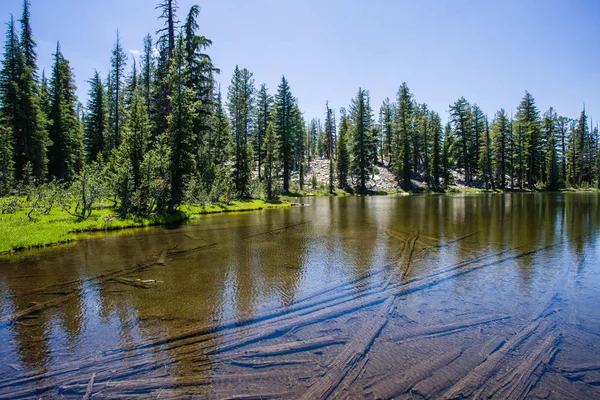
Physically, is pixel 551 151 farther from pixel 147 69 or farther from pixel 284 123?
pixel 147 69

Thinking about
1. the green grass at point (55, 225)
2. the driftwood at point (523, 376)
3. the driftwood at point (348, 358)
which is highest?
the green grass at point (55, 225)

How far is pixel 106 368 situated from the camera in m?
4.96

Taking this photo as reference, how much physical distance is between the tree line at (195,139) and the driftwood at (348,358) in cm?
1934

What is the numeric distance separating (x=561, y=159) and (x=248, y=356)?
338ft

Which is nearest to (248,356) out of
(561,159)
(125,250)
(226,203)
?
(125,250)

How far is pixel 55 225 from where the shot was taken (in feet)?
55.9

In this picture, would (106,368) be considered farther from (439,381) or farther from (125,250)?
(125,250)

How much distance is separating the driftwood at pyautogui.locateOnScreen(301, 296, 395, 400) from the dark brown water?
0.03 metres

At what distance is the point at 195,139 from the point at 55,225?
11.8 meters

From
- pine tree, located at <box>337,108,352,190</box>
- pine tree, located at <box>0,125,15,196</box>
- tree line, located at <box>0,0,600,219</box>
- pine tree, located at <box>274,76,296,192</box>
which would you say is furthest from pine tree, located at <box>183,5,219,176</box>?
pine tree, located at <box>337,108,352,190</box>

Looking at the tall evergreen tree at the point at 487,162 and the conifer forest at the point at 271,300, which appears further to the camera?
the tall evergreen tree at the point at 487,162

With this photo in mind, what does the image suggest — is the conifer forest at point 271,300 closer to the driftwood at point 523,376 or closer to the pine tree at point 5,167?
the driftwood at point 523,376

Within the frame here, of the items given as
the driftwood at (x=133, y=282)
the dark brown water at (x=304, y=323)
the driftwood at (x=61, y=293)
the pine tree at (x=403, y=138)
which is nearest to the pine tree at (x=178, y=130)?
the dark brown water at (x=304, y=323)

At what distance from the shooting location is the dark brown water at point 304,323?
454 centimetres
